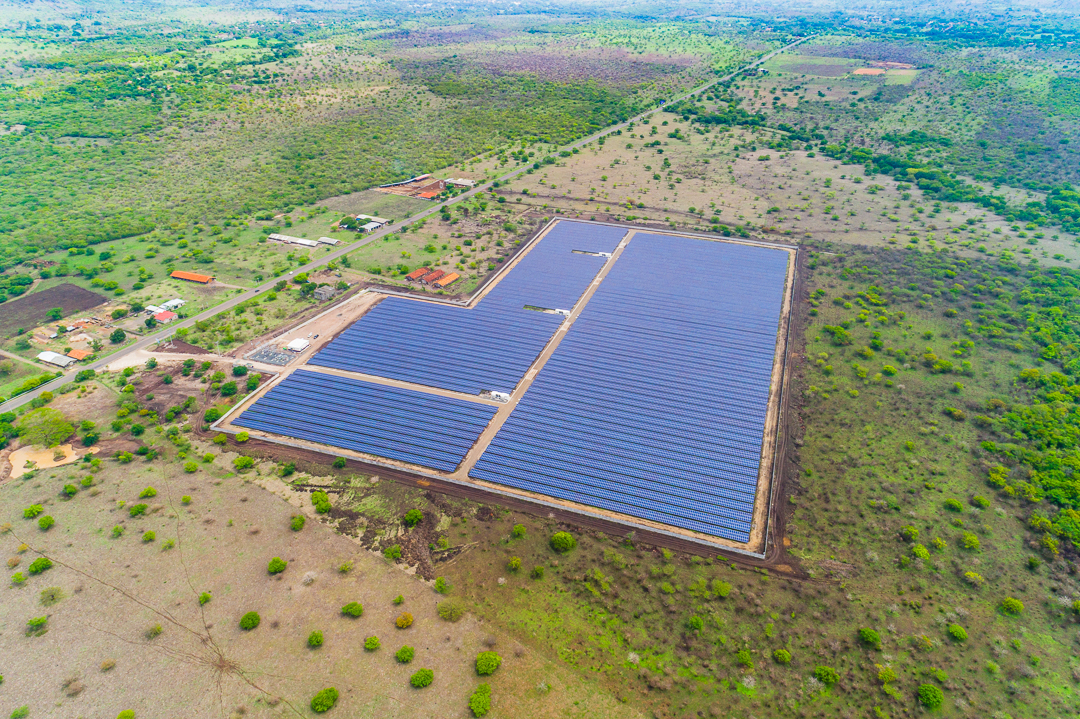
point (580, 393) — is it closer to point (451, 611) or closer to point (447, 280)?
point (451, 611)

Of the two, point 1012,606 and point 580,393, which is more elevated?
point 580,393

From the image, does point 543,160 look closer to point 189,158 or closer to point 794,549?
point 189,158

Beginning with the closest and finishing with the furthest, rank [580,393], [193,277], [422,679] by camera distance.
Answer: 1. [422,679]
2. [580,393]
3. [193,277]

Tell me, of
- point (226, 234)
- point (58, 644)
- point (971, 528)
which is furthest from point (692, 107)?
point (58, 644)

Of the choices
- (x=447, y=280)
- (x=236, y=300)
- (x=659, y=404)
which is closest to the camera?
(x=659, y=404)

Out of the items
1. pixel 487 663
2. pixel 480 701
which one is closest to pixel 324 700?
pixel 480 701

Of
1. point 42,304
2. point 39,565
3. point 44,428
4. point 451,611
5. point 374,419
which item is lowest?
point 451,611

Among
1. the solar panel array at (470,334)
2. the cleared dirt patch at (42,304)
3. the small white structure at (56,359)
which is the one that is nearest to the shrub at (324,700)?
the solar panel array at (470,334)
